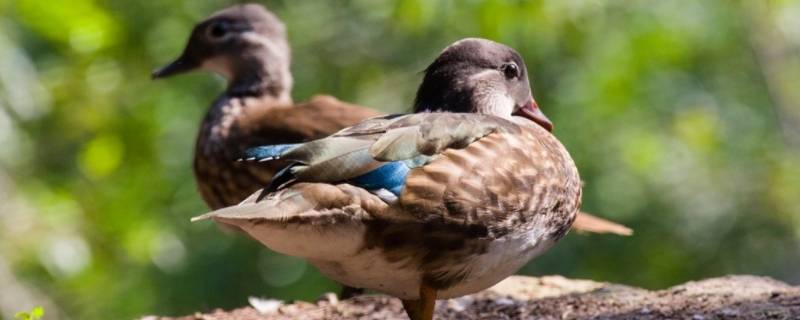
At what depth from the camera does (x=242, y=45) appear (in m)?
8.23

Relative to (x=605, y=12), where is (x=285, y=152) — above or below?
below

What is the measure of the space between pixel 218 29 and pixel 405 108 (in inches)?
93.1

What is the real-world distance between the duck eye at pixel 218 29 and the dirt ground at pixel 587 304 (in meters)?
2.24

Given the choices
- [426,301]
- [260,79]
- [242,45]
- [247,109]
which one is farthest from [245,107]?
[426,301]

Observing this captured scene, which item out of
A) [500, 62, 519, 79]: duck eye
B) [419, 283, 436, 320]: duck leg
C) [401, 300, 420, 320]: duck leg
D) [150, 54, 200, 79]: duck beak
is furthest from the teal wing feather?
[150, 54, 200, 79]: duck beak

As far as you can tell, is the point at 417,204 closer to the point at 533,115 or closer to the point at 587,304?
the point at 587,304

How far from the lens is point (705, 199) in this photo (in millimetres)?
10406

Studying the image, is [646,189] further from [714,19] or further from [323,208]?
[323,208]

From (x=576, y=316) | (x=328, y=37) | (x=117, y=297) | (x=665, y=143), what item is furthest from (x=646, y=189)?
(x=576, y=316)

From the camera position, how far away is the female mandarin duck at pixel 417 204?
4.76m

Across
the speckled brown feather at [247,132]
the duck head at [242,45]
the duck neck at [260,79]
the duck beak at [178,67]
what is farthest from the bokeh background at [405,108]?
the speckled brown feather at [247,132]

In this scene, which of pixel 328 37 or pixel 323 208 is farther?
pixel 328 37

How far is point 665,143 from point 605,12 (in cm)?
111

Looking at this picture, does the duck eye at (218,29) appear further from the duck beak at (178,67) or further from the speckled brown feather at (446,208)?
the speckled brown feather at (446,208)
